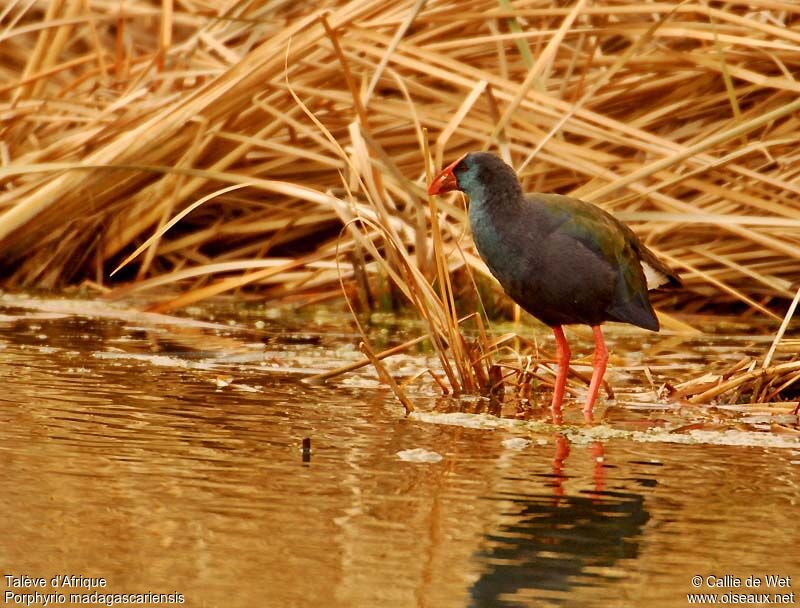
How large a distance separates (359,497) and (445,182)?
1.42 m

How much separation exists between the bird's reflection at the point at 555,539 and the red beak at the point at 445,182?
44.6 inches

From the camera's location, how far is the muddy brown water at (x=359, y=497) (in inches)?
82.9

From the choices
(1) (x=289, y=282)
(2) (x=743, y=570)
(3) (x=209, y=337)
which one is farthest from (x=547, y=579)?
(1) (x=289, y=282)

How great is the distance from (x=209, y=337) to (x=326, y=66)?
1.24m

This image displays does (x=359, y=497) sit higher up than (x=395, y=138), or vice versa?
(x=395, y=138)

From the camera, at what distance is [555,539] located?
2.39 meters

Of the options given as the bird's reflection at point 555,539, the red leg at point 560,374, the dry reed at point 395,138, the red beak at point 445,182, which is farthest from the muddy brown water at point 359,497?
the dry reed at point 395,138

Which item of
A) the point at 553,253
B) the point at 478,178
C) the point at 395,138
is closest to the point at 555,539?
the point at 553,253

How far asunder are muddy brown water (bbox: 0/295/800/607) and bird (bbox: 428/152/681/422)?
232 millimetres

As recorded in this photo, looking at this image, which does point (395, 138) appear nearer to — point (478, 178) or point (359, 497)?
point (478, 178)

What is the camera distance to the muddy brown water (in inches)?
82.9

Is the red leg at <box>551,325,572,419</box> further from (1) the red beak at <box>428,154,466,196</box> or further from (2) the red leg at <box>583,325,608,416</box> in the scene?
(1) the red beak at <box>428,154,466,196</box>

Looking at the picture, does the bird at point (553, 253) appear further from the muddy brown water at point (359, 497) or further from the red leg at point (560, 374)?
the muddy brown water at point (359, 497)

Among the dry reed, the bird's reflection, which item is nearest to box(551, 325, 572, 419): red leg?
the bird's reflection
